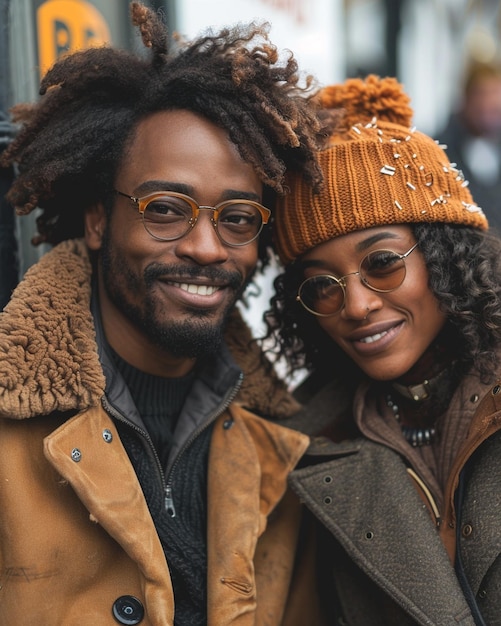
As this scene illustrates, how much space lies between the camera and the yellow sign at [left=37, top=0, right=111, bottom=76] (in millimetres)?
3482

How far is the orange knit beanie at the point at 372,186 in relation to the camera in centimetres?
296

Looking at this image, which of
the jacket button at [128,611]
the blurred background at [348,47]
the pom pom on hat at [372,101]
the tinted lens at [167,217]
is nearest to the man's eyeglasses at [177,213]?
the tinted lens at [167,217]

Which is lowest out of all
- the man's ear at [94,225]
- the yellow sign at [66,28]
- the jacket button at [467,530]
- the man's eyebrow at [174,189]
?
the jacket button at [467,530]

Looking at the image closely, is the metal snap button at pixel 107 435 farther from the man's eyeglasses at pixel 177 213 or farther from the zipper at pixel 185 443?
the man's eyeglasses at pixel 177 213

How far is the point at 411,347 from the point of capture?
3021mm

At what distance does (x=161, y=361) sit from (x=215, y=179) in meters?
0.75

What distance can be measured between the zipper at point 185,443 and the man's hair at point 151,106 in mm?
845

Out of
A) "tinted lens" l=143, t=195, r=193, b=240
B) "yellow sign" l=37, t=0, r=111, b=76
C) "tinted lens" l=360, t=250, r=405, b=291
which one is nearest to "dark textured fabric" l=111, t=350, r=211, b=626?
"tinted lens" l=143, t=195, r=193, b=240

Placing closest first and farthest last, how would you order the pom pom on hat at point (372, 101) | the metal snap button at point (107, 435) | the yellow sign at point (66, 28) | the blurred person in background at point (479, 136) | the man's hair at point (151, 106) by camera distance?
the metal snap button at point (107, 435) → the man's hair at point (151, 106) → the pom pom on hat at point (372, 101) → the yellow sign at point (66, 28) → the blurred person in background at point (479, 136)

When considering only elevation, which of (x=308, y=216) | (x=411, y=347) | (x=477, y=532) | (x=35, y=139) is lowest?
(x=477, y=532)

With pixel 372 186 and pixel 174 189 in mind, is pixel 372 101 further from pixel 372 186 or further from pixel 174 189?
pixel 174 189

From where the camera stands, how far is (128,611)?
2.58 metres

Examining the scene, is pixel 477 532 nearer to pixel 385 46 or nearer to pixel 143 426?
pixel 143 426

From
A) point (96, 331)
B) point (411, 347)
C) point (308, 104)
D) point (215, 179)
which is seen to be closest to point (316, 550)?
point (411, 347)
